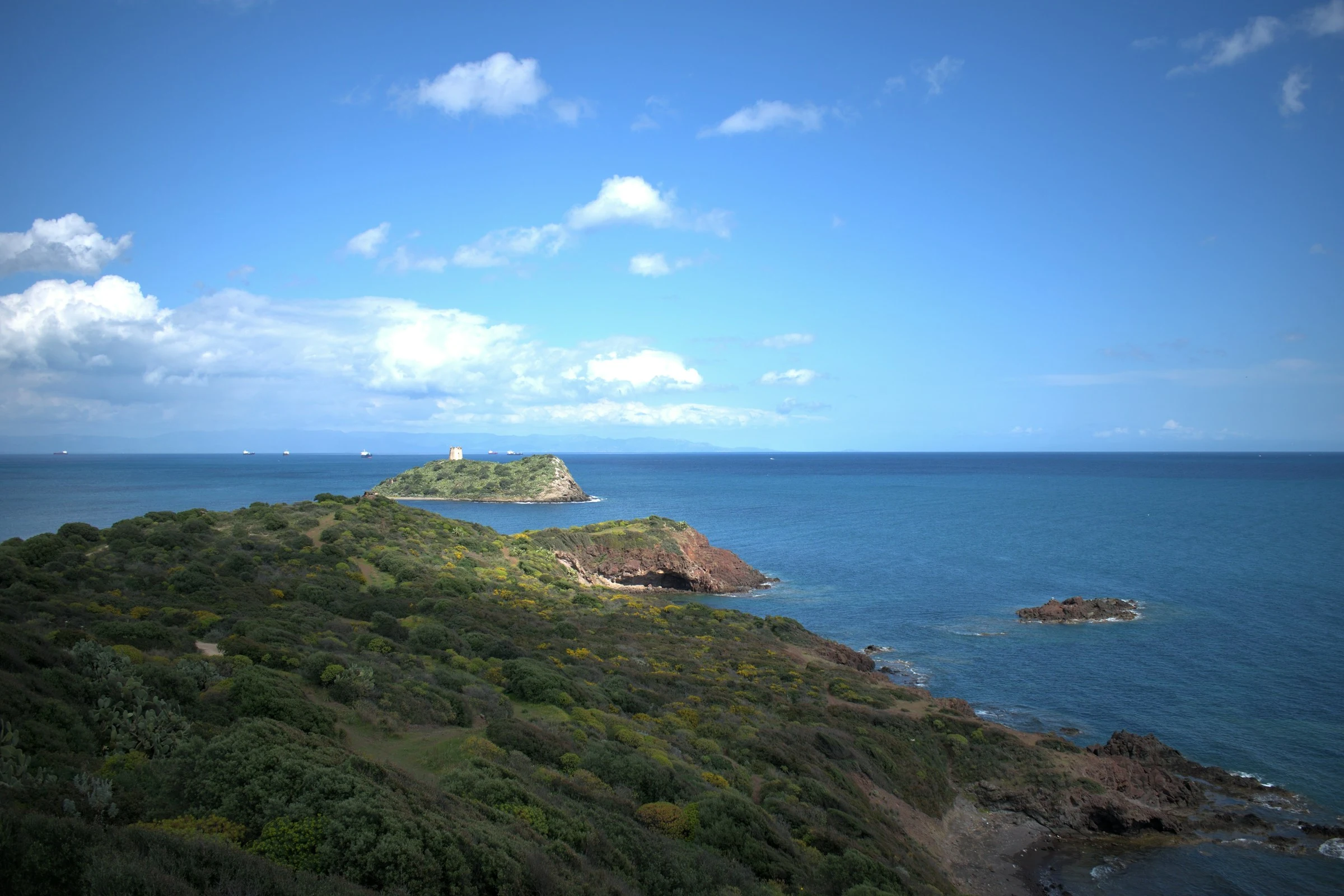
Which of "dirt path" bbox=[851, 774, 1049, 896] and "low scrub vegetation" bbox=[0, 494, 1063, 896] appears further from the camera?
"dirt path" bbox=[851, 774, 1049, 896]

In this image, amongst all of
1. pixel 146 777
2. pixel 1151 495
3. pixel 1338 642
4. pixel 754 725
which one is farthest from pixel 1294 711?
pixel 1151 495

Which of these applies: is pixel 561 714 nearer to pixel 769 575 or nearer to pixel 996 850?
pixel 996 850

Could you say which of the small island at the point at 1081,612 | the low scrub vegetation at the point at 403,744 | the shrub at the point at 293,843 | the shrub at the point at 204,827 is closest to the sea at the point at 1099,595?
the small island at the point at 1081,612

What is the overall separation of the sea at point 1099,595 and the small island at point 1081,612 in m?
1.46

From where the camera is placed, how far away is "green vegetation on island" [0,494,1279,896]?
10375mm

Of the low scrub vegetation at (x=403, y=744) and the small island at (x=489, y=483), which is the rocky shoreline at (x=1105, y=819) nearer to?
the low scrub vegetation at (x=403, y=744)

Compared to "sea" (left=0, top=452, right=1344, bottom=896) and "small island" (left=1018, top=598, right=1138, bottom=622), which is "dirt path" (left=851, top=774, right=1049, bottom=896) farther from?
"small island" (left=1018, top=598, right=1138, bottom=622)

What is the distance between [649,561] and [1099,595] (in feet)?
140

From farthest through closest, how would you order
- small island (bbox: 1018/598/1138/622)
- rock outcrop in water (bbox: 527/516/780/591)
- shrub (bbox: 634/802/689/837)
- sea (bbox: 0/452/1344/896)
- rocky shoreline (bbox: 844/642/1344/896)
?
rock outcrop in water (bbox: 527/516/780/591) → small island (bbox: 1018/598/1138/622) → sea (bbox: 0/452/1344/896) → rocky shoreline (bbox: 844/642/1344/896) → shrub (bbox: 634/802/689/837)

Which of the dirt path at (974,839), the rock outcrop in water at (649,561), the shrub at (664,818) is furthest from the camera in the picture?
the rock outcrop in water at (649,561)

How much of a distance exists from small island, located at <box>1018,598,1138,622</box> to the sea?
1.46m

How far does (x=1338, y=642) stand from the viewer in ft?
154

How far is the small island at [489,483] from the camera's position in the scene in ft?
507

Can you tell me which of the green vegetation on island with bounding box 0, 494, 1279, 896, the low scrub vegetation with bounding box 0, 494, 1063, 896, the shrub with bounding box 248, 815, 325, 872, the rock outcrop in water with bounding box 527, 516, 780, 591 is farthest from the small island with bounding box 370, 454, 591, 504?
the shrub with bounding box 248, 815, 325, 872
